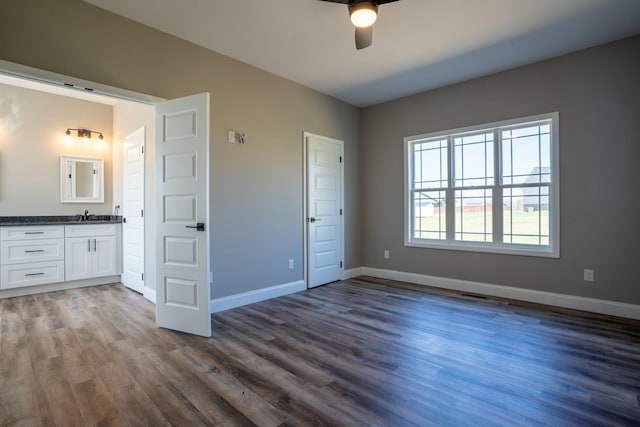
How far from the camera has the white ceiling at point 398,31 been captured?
9.20ft

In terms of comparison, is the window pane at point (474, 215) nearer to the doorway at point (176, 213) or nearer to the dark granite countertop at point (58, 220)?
the doorway at point (176, 213)

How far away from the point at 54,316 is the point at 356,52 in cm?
450

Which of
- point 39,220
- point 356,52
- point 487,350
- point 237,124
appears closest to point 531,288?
point 487,350

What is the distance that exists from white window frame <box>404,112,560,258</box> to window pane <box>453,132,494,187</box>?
0.30 ft

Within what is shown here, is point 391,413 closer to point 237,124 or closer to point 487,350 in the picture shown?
point 487,350

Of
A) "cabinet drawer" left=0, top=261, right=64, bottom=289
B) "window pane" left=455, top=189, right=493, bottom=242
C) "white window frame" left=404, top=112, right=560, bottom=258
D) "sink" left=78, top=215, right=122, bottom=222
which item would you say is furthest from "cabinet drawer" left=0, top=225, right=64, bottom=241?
"window pane" left=455, top=189, right=493, bottom=242

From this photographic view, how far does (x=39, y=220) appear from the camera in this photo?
491 cm

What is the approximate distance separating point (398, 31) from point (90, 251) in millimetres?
5265

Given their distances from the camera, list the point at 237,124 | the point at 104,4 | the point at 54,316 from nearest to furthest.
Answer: the point at 104,4, the point at 54,316, the point at 237,124

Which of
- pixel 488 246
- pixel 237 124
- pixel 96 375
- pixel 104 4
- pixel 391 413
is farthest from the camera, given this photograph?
pixel 488 246

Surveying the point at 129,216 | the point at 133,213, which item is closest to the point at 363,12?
the point at 133,213

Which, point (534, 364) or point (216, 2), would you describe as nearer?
point (534, 364)

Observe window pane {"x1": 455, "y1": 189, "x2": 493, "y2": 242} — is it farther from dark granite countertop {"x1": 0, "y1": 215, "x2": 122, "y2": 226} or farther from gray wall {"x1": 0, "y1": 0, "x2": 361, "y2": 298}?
dark granite countertop {"x1": 0, "y1": 215, "x2": 122, "y2": 226}

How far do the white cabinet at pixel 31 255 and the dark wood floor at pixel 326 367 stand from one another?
85 cm
